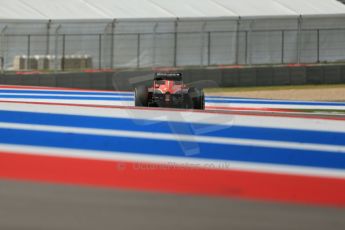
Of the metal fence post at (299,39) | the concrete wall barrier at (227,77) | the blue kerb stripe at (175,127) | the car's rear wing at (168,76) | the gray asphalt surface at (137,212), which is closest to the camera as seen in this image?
the gray asphalt surface at (137,212)

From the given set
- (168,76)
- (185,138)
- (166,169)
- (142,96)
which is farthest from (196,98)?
(166,169)

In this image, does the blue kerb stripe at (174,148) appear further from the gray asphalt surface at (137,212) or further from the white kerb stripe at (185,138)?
the gray asphalt surface at (137,212)

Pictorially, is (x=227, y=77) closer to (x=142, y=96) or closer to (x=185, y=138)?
(x=142, y=96)

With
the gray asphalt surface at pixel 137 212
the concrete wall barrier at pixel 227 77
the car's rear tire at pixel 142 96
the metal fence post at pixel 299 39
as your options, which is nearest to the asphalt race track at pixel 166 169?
the gray asphalt surface at pixel 137 212

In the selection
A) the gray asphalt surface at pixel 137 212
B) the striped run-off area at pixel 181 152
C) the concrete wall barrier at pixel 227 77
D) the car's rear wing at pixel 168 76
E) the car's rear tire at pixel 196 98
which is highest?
the concrete wall barrier at pixel 227 77

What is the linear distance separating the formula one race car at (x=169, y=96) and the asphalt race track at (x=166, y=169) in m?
4.48

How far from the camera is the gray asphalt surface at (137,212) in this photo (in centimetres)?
446

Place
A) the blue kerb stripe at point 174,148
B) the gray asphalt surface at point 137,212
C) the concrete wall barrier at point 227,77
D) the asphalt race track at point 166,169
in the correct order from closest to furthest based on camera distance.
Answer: the gray asphalt surface at point 137,212 → the asphalt race track at point 166,169 → the blue kerb stripe at point 174,148 → the concrete wall barrier at point 227,77

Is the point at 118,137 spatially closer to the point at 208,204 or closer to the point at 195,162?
the point at 195,162

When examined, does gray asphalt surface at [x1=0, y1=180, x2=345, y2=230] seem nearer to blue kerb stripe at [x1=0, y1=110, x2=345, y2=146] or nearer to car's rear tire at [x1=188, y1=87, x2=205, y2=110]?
blue kerb stripe at [x1=0, y1=110, x2=345, y2=146]

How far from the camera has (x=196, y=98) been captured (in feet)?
36.0

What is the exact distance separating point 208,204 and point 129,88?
13803 millimetres

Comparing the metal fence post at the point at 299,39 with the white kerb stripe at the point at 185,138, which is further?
the metal fence post at the point at 299,39

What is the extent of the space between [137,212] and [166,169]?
2.55 ft
